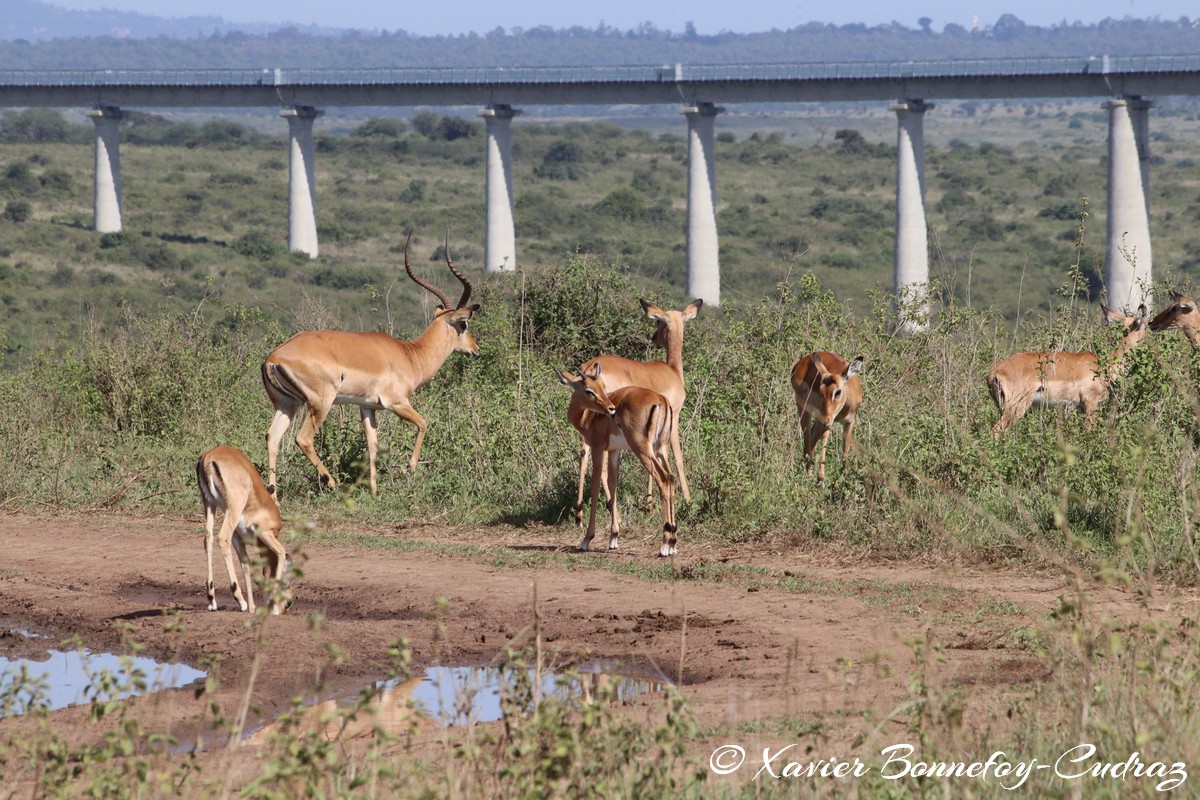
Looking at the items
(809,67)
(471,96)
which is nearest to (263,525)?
(809,67)

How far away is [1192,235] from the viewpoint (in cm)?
5919

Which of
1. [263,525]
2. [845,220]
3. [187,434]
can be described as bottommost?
[845,220]

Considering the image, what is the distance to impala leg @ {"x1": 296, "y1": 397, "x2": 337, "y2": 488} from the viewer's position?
500 inches

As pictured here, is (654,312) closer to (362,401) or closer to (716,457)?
(716,457)

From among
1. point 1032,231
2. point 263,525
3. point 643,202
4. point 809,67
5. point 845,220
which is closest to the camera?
point 263,525

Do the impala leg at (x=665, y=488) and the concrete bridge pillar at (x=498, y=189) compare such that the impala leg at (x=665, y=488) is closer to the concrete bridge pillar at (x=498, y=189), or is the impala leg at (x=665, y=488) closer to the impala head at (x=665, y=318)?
the impala head at (x=665, y=318)

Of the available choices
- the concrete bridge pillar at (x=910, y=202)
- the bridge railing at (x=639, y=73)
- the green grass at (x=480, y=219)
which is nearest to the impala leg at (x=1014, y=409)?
the green grass at (x=480, y=219)

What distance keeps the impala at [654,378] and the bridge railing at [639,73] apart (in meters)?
32.6

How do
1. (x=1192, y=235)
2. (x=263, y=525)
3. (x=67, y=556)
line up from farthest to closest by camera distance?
(x=1192, y=235), (x=67, y=556), (x=263, y=525)

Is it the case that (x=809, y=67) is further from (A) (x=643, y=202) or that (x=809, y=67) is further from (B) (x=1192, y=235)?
(A) (x=643, y=202)

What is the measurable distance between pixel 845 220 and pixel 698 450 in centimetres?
5853

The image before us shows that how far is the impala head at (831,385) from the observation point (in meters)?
11.7

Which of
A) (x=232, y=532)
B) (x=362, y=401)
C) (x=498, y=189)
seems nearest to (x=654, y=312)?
(x=362, y=401)

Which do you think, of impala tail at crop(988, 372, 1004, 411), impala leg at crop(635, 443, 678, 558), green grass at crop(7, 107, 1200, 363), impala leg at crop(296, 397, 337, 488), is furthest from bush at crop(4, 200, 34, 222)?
impala leg at crop(635, 443, 678, 558)
